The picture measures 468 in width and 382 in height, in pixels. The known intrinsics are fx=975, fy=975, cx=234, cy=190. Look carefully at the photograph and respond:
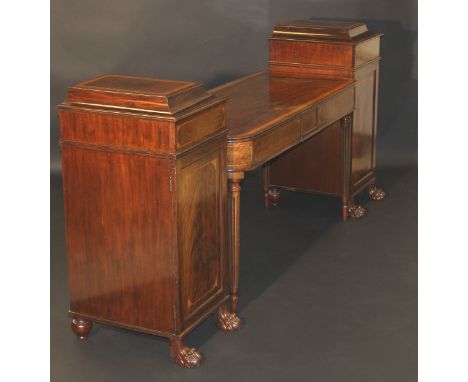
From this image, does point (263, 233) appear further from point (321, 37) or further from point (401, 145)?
point (401, 145)

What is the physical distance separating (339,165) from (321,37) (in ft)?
2.63

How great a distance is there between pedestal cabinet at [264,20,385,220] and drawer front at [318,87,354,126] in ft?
0.41

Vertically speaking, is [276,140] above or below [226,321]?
above

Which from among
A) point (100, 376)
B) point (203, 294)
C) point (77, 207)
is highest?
point (77, 207)

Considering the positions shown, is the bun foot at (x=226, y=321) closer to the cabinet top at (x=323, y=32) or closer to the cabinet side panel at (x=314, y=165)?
the cabinet side panel at (x=314, y=165)

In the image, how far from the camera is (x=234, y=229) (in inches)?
174

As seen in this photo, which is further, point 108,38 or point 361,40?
point 108,38

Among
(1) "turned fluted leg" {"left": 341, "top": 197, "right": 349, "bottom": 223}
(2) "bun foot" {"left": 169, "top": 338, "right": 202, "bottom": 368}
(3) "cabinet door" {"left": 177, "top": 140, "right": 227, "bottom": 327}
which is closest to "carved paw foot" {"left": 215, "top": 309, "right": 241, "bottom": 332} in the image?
(3) "cabinet door" {"left": 177, "top": 140, "right": 227, "bottom": 327}

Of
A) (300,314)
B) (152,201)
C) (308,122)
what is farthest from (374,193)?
(152,201)

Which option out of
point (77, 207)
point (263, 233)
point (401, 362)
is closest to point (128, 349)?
point (77, 207)

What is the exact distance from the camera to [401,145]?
24.5 feet

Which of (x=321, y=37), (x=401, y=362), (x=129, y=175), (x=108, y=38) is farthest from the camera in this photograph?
(x=108, y=38)

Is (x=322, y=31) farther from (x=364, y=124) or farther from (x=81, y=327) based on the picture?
(x=81, y=327)

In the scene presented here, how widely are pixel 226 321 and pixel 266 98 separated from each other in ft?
4.24
